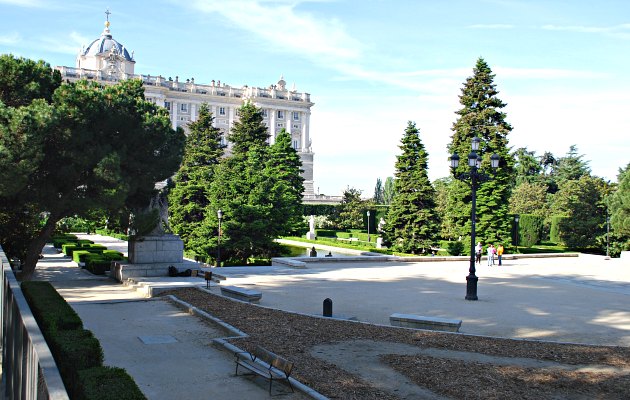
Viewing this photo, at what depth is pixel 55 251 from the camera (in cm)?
3762

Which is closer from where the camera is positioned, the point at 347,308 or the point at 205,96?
the point at 347,308

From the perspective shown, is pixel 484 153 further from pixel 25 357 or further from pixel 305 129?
pixel 305 129

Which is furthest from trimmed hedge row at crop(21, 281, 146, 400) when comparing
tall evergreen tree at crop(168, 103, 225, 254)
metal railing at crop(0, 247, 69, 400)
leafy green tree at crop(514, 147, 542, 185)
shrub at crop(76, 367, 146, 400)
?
leafy green tree at crop(514, 147, 542, 185)

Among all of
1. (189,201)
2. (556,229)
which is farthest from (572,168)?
(189,201)

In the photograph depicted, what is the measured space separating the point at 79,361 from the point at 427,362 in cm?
610

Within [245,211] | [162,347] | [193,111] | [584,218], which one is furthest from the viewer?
[193,111]

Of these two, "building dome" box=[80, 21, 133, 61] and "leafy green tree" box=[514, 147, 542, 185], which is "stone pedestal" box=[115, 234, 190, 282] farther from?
"building dome" box=[80, 21, 133, 61]

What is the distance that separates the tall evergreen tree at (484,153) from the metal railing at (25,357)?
40057mm

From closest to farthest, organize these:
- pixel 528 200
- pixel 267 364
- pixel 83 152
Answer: pixel 267 364 → pixel 83 152 → pixel 528 200

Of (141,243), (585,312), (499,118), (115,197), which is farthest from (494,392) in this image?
(499,118)

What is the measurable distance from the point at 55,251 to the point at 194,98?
7917 cm

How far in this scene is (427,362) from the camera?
1030 cm

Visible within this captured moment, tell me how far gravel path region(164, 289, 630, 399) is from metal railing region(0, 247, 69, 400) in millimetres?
4484

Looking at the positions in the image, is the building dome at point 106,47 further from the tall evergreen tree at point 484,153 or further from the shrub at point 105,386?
the shrub at point 105,386
